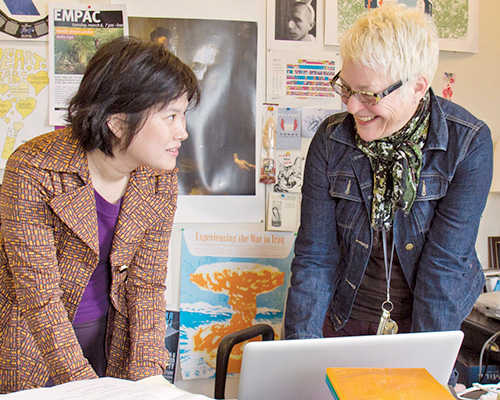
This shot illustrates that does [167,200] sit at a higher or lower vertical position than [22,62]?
lower

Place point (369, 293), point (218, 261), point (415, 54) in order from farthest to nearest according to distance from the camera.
Answer: point (218, 261) < point (369, 293) < point (415, 54)

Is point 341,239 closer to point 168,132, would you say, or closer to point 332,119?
point 332,119

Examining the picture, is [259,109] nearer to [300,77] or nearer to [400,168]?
[300,77]

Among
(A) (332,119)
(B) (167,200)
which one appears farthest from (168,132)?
(A) (332,119)

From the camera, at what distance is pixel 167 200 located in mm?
1218

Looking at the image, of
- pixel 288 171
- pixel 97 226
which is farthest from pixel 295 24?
pixel 97 226

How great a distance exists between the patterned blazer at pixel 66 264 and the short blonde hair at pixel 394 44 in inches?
21.7

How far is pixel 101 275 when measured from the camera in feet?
3.97

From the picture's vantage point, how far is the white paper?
648 millimetres

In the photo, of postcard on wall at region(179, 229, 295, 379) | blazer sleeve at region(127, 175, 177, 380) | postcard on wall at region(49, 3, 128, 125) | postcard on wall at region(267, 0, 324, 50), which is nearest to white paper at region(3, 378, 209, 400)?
blazer sleeve at region(127, 175, 177, 380)

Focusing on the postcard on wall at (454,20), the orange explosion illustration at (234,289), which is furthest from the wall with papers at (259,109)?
the postcard on wall at (454,20)

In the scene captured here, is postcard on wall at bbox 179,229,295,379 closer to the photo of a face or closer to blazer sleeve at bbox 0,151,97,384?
the photo of a face

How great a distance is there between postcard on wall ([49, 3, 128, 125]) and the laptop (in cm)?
138

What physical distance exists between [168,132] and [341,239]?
1.82 ft
